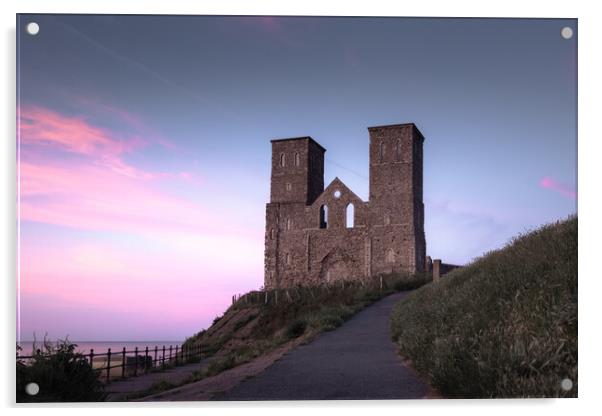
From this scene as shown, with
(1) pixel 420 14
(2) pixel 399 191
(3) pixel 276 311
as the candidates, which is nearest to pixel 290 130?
(1) pixel 420 14

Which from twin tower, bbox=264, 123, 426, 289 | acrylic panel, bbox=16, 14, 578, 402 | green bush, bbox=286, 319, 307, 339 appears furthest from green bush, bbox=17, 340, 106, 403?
twin tower, bbox=264, 123, 426, 289

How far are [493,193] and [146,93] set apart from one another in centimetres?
607

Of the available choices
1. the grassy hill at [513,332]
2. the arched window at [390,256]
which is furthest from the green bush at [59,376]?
the arched window at [390,256]

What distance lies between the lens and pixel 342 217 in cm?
4091

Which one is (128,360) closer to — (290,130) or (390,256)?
(290,130)

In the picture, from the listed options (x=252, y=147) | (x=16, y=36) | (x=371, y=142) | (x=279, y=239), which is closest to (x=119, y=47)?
(x=16, y=36)

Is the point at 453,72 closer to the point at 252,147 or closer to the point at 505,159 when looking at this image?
the point at 505,159

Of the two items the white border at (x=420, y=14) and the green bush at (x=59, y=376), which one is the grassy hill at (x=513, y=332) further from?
the green bush at (x=59, y=376)

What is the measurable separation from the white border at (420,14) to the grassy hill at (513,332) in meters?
0.30

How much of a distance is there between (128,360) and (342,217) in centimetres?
2550

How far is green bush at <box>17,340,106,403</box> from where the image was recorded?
30.1ft

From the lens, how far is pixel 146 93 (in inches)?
402

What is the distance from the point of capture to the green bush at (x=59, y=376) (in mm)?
9164

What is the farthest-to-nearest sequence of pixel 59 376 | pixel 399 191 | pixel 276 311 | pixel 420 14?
pixel 399 191 < pixel 276 311 < pixel 420 14 < pixel 59 376
